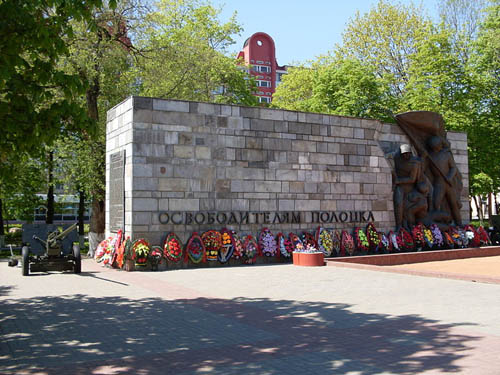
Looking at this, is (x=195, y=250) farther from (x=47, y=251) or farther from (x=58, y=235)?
(x=47, y=251)

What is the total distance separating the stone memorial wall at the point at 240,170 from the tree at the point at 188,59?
867 cm

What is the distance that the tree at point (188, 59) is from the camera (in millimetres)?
24406

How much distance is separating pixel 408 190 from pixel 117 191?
34.0 feet

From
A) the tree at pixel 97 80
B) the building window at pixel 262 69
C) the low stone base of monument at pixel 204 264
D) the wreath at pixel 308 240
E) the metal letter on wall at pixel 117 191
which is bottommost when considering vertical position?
the low stone base of monument at pixel 204 264

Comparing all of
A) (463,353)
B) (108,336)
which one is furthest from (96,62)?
(463,353)

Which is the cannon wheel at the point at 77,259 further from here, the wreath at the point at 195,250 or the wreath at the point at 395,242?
the wreath at the point at 395,242

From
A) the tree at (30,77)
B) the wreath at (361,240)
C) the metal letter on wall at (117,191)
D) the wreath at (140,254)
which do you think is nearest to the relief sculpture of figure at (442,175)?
the wreath at (361,240)

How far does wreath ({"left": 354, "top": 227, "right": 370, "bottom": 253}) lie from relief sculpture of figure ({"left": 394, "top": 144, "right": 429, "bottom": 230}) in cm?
181

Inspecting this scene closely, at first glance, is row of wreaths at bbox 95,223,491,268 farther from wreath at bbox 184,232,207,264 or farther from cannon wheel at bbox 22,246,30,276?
cannon wheel at bbox 22,246,30,276

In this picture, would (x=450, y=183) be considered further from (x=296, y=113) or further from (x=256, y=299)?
(x=256, y=299)

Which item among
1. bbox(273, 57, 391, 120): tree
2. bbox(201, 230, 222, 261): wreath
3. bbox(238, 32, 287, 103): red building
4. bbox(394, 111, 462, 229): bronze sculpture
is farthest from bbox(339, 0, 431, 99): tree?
bbox(238, 32, 287, 103): red building

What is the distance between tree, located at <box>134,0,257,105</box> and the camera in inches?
961

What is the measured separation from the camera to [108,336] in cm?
677

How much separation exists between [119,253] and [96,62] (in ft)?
34.2
